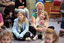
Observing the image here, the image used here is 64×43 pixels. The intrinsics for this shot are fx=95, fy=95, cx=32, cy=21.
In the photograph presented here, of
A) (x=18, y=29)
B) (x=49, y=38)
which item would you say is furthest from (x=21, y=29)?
(x=49, y=38)

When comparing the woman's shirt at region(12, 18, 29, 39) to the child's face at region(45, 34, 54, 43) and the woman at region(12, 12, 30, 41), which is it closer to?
the woman at region(12, 12, 30, 41)

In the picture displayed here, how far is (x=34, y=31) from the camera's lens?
1.90m

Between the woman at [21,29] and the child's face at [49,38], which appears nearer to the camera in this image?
the child's face at [49,38]

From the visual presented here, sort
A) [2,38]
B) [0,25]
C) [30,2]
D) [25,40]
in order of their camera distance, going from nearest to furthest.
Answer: [2,38], [0,25], [25,40], [30,2]

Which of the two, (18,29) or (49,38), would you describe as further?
(18,29)

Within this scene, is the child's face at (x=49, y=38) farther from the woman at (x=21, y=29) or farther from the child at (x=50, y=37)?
the woman at (x=21, y=29)

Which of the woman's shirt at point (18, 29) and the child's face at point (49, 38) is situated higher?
the child's face at point (49, 38)

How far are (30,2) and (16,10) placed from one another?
129 cm

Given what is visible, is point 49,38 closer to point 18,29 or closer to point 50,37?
point 50,37

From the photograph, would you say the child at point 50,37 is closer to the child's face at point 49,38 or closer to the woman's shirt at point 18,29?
the child's face at point 49,38

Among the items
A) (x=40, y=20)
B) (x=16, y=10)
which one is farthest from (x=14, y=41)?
(x=16, y=10)

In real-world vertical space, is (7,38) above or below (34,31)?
above

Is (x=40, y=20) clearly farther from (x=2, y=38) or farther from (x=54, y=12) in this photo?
(x=54, y=12)

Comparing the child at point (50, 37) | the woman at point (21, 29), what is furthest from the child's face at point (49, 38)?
the woman at point (21, 29)
